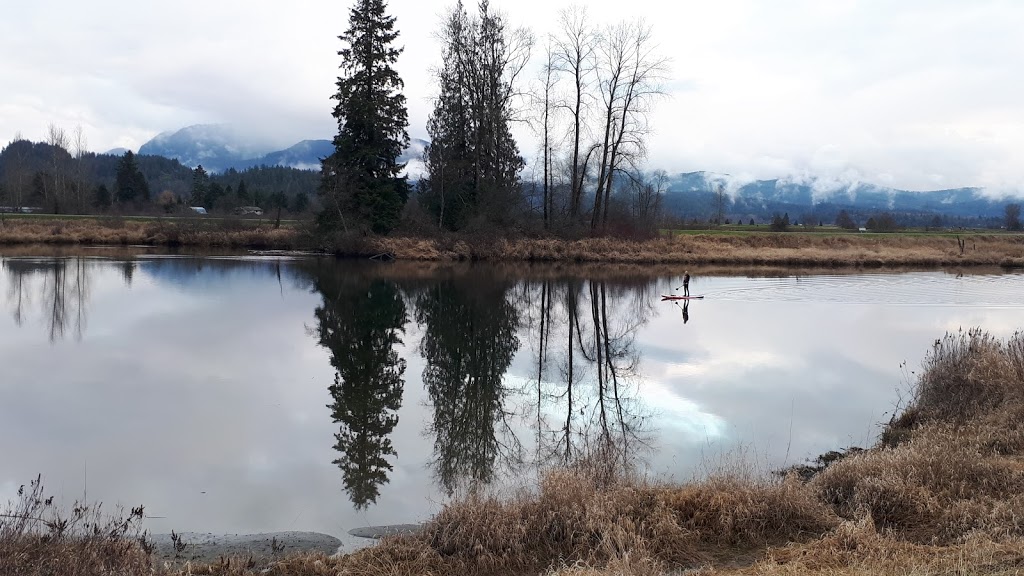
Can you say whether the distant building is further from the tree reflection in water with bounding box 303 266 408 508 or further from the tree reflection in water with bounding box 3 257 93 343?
the tree reflection in water with bounding box 303 266 408 508

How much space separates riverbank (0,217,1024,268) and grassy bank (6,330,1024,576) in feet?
108

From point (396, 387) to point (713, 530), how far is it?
23.4 ft

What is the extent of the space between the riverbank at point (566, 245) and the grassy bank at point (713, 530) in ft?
108

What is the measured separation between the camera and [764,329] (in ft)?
61.4

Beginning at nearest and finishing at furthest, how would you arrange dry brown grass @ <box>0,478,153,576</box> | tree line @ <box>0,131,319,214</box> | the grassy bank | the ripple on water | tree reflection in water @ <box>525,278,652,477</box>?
dry brown grass @ <box>0,478,153,576</box>
the grassy bank
tree reflection in water @ <box>525,278,652,477</box>
the ripple on water
tree line @ <box>0,131,319,214</box>

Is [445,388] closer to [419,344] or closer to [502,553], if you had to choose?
[419,344]

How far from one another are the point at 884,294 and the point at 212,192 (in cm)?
7834

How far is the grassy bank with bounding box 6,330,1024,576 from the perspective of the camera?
4.89 meters

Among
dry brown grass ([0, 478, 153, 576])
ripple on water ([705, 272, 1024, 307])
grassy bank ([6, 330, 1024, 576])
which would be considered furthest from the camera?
ripple on water ([705, 272, 1024, 307])

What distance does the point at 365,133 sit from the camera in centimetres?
4038

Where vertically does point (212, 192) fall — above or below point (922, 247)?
above

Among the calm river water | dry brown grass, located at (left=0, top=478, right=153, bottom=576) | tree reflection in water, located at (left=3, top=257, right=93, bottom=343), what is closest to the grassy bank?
dry brown grass, located at (left=0, top=478, right=153, bottom=576)

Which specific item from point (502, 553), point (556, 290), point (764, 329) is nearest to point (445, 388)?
point (502, 553)

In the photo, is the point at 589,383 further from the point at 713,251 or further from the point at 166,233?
the point at 166,233
